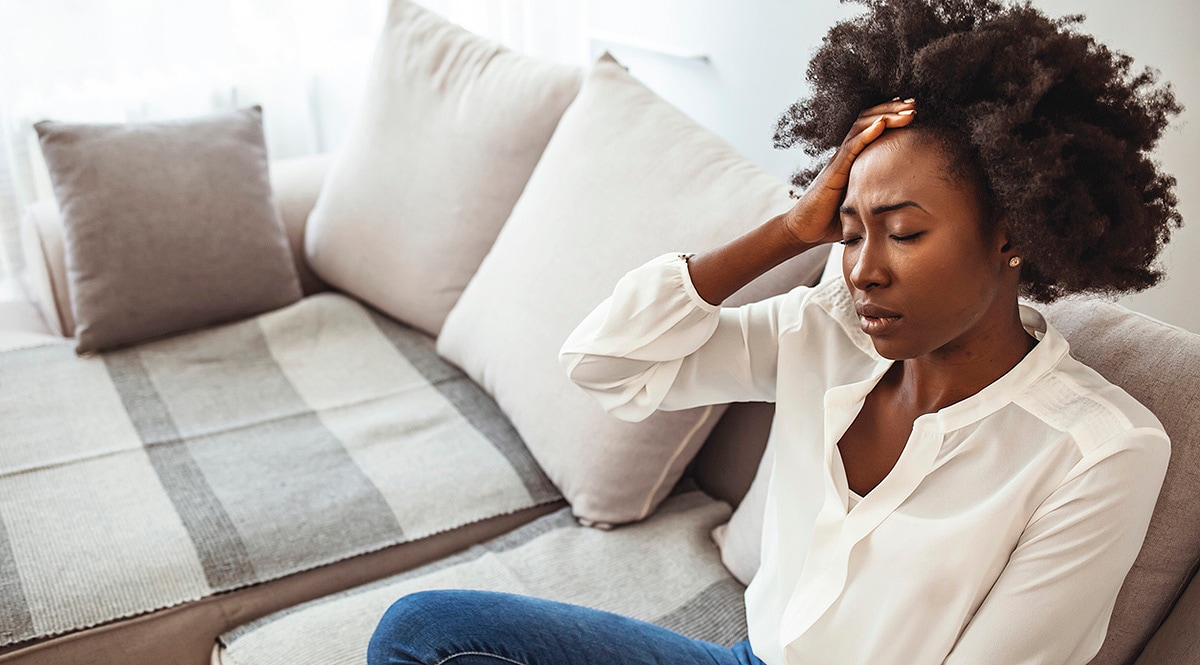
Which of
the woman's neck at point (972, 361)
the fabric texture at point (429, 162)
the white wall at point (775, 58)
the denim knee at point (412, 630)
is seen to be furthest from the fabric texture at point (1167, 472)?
the fabric texture at point (429, 162)

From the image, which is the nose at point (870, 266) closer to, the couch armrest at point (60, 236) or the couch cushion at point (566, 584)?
the couch cushion at point (566, 584)

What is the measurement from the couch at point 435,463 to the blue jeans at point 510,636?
0.18 meters

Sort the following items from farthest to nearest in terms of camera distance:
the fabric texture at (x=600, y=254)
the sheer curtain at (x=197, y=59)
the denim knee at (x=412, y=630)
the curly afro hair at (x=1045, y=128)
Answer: the sheer curtain at (x=197, y=59) < the fabric texture at (x=600, y=254) < the denim knee at (x=412, y=630) < the curly afro hair at (x=1045, y=128)

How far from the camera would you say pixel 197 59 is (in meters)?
2.56

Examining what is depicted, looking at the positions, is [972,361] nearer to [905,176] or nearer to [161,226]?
[905,176]

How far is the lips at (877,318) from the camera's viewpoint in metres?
0.91

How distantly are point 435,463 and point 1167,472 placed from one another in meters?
1.03

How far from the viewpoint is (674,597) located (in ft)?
4.50

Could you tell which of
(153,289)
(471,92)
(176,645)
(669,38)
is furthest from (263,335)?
(669,38)

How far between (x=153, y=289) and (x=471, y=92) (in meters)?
0.71

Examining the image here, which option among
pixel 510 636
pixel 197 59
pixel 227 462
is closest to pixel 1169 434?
pixel 510 636

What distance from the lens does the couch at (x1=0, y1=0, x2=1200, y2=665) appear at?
1285mm

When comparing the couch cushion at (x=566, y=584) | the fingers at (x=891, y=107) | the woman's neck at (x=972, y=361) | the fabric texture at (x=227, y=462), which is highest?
the fingers at (x=891, y=107)

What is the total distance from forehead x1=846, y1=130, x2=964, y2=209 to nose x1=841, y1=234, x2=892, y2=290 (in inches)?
1.5
